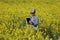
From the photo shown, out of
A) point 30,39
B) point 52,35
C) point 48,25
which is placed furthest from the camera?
point 48,25

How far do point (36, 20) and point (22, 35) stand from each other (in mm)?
944

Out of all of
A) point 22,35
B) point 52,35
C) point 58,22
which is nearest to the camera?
point 22,35

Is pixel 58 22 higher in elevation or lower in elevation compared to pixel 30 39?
lower

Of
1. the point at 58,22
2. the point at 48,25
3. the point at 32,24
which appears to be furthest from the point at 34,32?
the point at 58,22

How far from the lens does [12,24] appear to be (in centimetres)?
1425

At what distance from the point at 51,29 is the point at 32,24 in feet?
5.16

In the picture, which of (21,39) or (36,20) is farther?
(36,20)

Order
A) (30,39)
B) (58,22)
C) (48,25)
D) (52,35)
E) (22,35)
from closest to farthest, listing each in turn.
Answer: (30,39) → (22,35) → (52,35) → (48,25) → (58,22)

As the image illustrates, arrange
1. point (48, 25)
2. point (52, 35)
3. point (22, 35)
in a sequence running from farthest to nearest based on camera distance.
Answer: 1. point (48, 25)
2. point (52, 35)
3. point (22, 35)

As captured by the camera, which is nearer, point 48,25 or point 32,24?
point 32,24

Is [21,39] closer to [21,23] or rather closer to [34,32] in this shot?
[34,32]

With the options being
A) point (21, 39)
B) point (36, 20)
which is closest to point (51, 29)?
point (36, 20)

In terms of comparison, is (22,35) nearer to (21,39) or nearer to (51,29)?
(21,39)

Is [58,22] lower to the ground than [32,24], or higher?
lower
